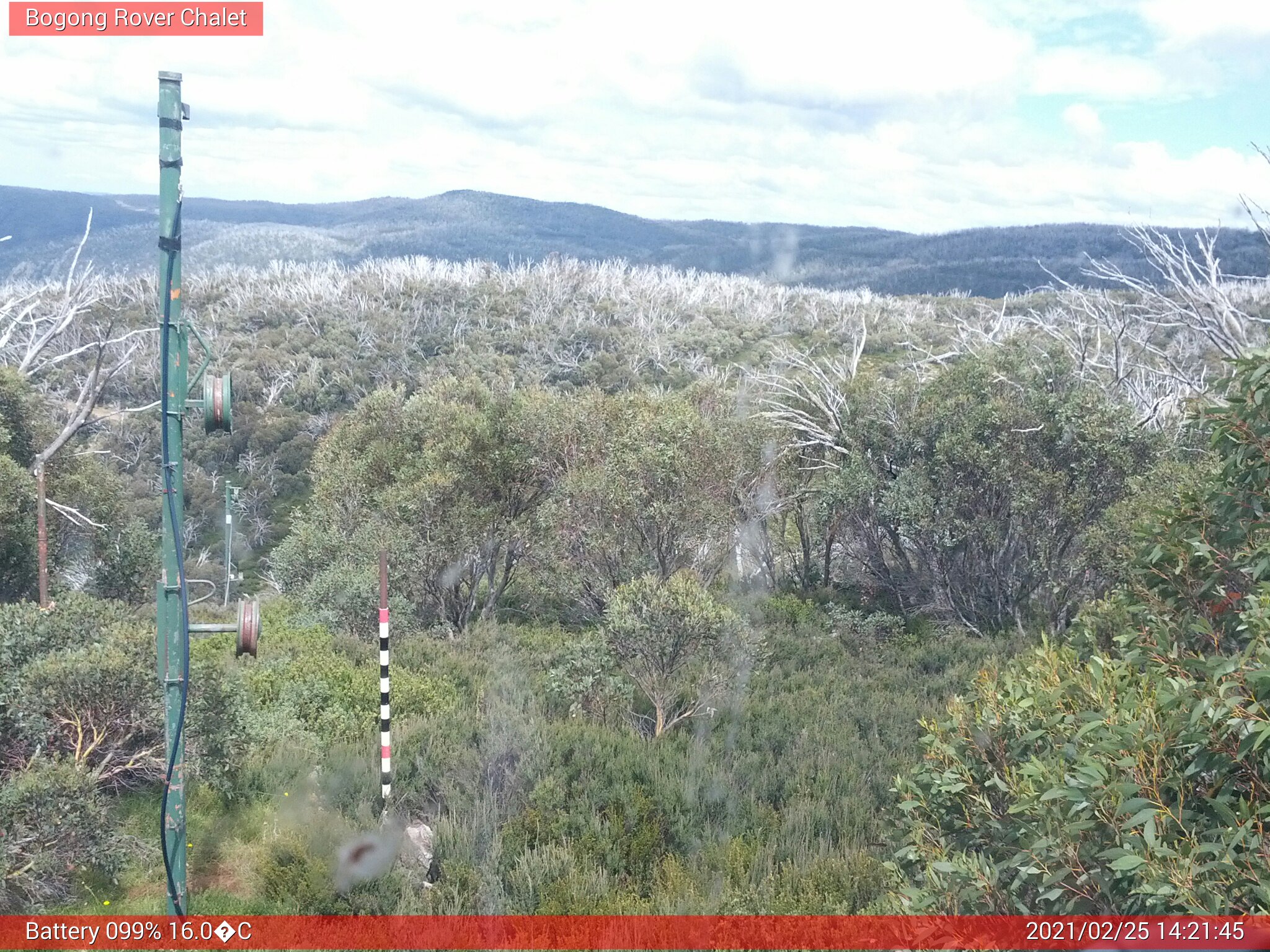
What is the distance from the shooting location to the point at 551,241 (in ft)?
445

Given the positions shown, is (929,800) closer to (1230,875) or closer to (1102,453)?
(1230,875)

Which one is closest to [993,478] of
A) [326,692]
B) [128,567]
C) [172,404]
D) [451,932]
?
[326,692]

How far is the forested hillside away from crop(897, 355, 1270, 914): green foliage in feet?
0.07

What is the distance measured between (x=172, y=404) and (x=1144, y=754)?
4483mm

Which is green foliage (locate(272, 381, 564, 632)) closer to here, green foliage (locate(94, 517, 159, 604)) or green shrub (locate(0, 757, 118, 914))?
green foliage (locate(94, 517, 159, 604))

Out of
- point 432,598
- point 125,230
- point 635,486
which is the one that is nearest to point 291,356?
point 125,230

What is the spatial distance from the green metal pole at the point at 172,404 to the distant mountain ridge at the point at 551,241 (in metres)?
36.7

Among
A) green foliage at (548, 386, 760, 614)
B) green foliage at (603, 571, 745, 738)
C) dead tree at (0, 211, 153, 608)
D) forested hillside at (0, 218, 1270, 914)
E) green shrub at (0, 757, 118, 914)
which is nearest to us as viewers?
forested hillside at (0, 218, 1270, 914)

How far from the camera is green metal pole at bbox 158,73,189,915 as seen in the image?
470 centimetres

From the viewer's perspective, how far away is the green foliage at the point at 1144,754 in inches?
119

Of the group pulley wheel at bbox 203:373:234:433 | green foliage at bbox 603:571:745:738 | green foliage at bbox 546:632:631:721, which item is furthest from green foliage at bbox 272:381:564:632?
pulley wheel at bbox 203:373:234:433

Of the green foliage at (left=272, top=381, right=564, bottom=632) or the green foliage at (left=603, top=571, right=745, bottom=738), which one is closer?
the green foliage at (left=603, top=571, right=745, bottom=738)

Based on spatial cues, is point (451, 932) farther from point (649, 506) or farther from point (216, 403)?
point (649, 506)

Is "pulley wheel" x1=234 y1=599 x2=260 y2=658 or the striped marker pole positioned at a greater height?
"pulley wheel" x1=234 y1=599 x2=260 y2=658
